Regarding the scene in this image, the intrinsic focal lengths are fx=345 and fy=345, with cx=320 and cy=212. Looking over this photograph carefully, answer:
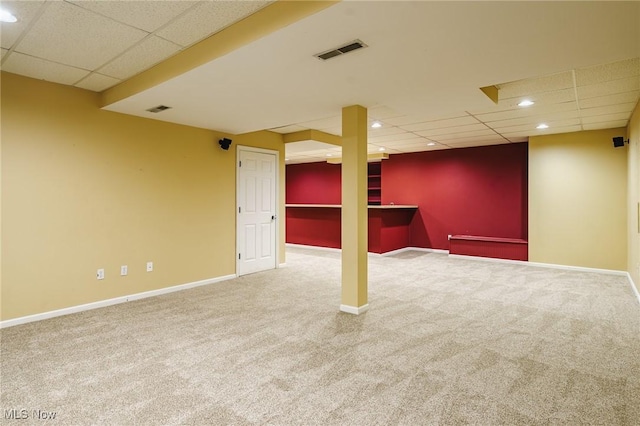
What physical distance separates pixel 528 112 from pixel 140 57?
469 cm

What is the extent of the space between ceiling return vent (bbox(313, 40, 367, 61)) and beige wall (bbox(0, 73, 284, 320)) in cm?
292

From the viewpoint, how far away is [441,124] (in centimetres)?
530

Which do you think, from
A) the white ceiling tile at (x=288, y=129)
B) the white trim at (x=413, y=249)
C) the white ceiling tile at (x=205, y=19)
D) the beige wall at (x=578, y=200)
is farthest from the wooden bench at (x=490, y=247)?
the white ceiling tile at (x=205, y=19)

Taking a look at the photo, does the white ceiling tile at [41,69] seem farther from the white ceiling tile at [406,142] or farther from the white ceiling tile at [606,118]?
the white ceiling tile at [606,118]

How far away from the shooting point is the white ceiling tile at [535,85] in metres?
3.44

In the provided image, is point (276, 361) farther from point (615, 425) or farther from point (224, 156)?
point (224, 156)

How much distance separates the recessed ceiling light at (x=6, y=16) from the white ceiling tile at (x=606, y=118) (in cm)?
644

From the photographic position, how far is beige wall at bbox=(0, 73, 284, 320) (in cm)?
342

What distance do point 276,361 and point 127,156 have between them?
318cm

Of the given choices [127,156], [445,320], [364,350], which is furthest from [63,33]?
[445,320]

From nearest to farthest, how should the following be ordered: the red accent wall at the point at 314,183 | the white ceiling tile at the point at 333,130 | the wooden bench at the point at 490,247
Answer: the white ceiling tile at the point at 333,130 < the wooden bench at the point at 490,247 < the red accent wall at the point at 314,183

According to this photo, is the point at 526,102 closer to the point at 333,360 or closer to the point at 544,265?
the point at 544,265

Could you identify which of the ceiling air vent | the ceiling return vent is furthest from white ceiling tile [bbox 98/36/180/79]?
the ceiling return vent

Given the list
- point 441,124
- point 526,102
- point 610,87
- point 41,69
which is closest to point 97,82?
point 41,69
